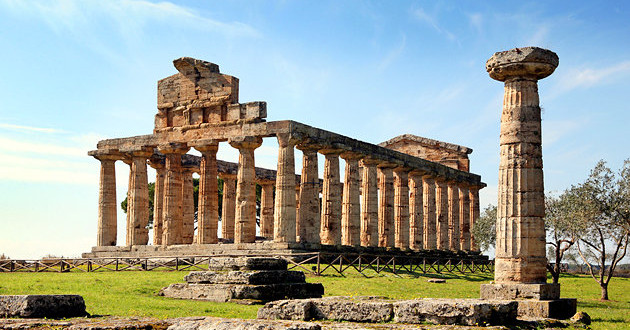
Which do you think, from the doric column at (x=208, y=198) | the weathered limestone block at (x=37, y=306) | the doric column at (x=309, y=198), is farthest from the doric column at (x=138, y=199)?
the weathered limestone block at (x=37, y=306)

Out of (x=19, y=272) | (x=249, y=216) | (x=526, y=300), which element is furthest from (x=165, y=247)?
(x=526, y=300)

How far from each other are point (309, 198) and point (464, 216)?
71.2 feet

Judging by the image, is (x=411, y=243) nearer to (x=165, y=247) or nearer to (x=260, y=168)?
(x=260, y=168)

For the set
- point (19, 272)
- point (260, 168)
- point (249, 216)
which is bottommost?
point (19, 272)

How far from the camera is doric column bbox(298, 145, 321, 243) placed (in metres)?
41.5

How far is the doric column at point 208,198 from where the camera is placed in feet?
144

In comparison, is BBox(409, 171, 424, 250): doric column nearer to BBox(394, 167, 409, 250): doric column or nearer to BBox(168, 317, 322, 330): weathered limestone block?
BBox(394, 167, 409, 250): doric column

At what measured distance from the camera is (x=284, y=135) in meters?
39.6

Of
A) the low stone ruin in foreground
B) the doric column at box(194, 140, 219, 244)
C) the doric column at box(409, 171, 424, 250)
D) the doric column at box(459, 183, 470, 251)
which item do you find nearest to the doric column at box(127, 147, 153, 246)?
the doric column at box(194, 140, 219, 244)

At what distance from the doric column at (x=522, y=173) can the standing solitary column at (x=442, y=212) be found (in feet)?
116

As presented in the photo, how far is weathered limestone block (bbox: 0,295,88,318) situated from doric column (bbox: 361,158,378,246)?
32.2 metres

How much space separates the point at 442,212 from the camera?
5553 cm

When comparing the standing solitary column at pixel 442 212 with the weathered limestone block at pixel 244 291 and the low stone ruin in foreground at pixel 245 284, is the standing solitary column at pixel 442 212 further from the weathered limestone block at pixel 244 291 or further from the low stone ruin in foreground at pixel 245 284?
the weathered limestone block at pixel 244 291

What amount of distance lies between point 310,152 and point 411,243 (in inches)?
599
